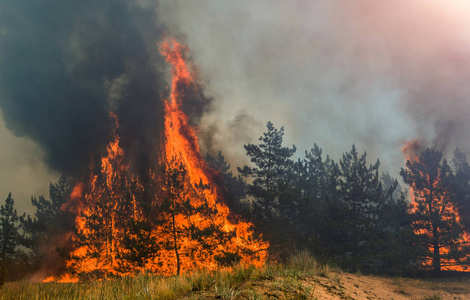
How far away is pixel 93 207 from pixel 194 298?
25639 mm

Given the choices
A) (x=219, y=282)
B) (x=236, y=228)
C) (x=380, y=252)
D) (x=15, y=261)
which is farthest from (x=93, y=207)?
(x=380, y=252)

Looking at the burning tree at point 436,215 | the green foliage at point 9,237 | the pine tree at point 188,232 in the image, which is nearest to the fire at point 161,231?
the pine tree at point 188,232

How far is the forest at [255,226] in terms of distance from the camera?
22781 millimetres

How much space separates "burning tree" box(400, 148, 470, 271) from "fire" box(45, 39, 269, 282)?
2032 cm

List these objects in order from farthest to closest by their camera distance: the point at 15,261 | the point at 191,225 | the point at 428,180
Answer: the point at 428,180, the point at 15,261, the point at 191,225

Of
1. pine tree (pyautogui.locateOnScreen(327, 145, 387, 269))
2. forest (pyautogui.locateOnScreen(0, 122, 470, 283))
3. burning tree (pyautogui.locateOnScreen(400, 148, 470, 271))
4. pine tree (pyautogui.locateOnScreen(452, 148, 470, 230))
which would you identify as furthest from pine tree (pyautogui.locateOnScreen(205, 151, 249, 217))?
pine tree (pyautogui.locateOnScreen(452, 148, 470, 230))

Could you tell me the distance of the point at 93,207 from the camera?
26.9 metres

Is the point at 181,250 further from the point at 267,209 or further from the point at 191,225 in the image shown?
the point at 267,209

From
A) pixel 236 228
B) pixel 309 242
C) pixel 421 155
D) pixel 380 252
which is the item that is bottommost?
pixel 380 252

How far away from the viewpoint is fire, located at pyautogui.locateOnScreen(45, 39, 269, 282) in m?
21.8

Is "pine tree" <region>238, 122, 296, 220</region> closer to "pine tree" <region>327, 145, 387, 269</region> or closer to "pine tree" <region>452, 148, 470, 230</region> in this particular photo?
"pine tree" <region>327, 145, 387, 269</region>

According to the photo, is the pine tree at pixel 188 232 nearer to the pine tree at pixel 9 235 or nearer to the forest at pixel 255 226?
the forest at pixel 255 226

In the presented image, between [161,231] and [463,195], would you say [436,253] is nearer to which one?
[463,195]

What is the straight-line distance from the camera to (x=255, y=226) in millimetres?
24062
